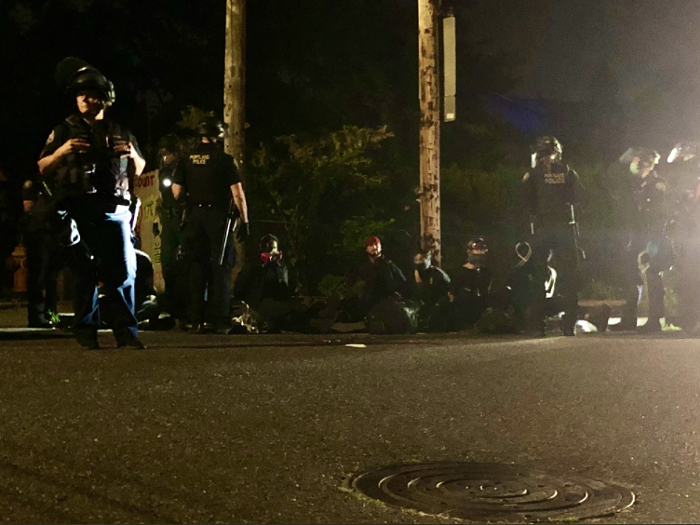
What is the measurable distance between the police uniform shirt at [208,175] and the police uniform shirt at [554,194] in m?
2.94

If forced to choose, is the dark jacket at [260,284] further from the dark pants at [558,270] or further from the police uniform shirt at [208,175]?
the dark pants at [558,270]

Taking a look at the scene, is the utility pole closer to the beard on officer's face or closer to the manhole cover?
the beard on officer's face

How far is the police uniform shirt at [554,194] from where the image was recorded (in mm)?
10273

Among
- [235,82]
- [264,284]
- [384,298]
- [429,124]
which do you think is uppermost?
[235,82]

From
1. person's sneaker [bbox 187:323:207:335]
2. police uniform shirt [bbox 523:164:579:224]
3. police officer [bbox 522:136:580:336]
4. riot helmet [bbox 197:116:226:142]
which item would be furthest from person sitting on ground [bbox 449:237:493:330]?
riot helmet [bbox 197:116:226:142]

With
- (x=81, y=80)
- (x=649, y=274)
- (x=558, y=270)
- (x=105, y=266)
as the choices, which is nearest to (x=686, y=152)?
(x=649, y=274)

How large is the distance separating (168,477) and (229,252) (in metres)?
5.68

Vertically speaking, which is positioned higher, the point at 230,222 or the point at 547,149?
the point at 547,149

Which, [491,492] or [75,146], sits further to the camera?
[75,146]

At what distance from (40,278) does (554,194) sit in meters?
5.09

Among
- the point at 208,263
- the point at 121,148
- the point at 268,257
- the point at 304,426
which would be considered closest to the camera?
the point at 304,426

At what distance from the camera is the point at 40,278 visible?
1056 centimetres

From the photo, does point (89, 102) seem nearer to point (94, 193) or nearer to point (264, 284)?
point (94, 193)

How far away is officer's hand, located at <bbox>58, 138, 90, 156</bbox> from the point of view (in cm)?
719
